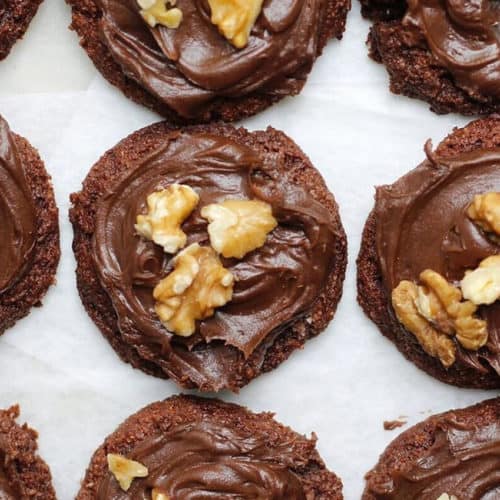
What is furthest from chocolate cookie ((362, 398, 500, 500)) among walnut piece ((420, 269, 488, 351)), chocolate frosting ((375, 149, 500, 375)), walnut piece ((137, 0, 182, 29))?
walnut piece ((137, 0, 182, 29))

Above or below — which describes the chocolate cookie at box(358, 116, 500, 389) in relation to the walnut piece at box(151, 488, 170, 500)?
above

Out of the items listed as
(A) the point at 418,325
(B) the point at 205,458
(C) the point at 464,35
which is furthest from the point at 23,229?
(C) the point at 464,35

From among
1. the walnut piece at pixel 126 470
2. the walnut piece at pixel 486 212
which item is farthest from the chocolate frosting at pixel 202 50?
the walnut piece at pixel 126 470

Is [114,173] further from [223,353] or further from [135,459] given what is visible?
[135,459]

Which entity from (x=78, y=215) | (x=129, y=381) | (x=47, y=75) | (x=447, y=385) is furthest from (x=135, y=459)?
(x=47, y=75)

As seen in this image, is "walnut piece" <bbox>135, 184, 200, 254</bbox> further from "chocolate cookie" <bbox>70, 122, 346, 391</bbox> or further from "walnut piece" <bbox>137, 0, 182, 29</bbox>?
"walnut piece" <bbox>137, 0, 182, 29</bbox>
